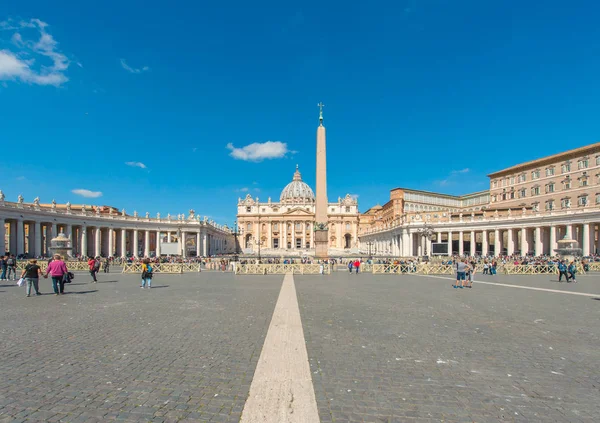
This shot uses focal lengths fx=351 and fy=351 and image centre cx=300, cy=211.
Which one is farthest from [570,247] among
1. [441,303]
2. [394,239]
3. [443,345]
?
[394,239]

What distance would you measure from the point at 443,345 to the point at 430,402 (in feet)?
8.78

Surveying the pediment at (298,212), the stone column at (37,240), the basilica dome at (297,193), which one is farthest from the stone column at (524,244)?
the basilica dome at (297,193)

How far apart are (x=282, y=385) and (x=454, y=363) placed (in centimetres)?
287

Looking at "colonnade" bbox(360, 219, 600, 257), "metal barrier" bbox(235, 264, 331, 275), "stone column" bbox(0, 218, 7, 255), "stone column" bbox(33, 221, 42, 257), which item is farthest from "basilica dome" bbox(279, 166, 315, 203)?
"metal barrier" bbox(235, 264, 331, 275)

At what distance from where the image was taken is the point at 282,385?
4.76 m

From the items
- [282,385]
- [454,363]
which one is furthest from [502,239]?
[282,385]

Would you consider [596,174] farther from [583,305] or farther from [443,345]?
[443,345]

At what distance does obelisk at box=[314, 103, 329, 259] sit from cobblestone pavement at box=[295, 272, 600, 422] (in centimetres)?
2132

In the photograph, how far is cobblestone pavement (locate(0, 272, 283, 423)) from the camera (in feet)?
13.4

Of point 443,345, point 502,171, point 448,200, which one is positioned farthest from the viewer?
point 448,200

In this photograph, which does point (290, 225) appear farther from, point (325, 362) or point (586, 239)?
point (325, 362)

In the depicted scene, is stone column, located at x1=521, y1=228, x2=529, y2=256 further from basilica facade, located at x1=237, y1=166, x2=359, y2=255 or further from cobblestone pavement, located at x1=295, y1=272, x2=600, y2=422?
basilica facade, located at x1=237, y1=166, x2=359, y2=255

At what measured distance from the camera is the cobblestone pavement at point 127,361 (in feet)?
13.4

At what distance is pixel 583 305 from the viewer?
11359mm
